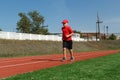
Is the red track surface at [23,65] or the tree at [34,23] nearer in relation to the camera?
the red track surface at [23,65]

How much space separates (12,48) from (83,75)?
29.2 meters

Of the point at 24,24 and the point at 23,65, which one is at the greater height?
the point at 24,24

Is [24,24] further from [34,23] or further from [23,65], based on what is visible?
[23,65]

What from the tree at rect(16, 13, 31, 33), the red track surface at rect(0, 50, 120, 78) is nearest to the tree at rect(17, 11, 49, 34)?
the tree at rect(16, 13, 31, 33)

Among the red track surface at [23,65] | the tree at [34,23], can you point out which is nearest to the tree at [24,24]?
the tree at [34,23]

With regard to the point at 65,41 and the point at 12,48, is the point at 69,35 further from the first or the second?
the point at 12,48

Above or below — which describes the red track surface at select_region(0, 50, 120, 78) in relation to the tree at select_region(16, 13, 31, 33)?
below

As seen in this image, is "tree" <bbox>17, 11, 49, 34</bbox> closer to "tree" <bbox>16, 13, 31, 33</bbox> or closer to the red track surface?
"tree" <bbox>16, 13, 31, 33</bbox>

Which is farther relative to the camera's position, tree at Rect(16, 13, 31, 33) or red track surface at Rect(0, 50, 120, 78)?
tree at Rect(16, 13, 31, 33)

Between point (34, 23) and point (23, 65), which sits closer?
point (23, 65)

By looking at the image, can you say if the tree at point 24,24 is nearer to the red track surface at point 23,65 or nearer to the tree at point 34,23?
the tree at point 34,23

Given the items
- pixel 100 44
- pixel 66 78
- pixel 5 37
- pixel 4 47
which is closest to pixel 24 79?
pixel 66 78

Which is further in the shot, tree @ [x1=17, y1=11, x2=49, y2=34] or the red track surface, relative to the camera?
tree @ [x1=17, y1=11, x2=49, y2=34]

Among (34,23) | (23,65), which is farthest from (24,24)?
(23,65)
